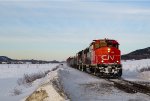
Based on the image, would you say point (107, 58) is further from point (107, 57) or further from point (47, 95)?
point (47, 95)

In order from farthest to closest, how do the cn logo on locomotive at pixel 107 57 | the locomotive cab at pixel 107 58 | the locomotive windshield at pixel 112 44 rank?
1. the locomotive windshield at pixel 112 44
2. the cn logo on locomotive at pixel 107 57
3. the locomotive cab at pixel 107 58

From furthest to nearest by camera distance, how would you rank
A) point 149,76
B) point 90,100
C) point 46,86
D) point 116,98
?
point 149,76
point 116,98
point 90,100
point 46,86

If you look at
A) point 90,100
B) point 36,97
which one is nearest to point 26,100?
point 36,97

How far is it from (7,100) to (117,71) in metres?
15.7

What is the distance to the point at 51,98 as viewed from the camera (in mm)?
10227

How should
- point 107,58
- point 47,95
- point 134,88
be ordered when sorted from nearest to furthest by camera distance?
point 47,95 → point 134,88 → point 107,58

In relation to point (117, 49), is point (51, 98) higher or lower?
lower

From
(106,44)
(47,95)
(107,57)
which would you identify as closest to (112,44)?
(106,44)

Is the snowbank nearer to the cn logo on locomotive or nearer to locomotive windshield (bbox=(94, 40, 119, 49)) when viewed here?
the cn logo on locomotive

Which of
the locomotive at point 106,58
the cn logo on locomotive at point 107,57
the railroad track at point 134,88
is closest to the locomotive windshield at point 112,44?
the locomotive at point 106,58

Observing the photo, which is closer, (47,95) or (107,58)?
(47,95)

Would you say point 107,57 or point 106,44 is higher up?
point 106,44

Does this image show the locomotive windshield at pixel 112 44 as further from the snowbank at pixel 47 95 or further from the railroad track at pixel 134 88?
the snowbank at pixel 47 95

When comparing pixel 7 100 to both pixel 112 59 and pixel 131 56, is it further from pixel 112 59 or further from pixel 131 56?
pixel 131 56
